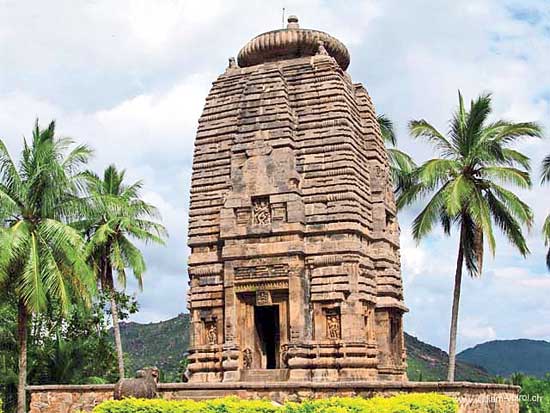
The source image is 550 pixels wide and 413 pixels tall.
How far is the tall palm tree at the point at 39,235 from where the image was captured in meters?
19.5

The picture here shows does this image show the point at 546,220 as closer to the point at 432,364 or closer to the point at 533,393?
the point at 533,393

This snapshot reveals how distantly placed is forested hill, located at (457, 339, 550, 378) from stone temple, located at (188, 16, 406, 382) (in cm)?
10258

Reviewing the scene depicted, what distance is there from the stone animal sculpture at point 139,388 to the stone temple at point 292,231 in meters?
4.66

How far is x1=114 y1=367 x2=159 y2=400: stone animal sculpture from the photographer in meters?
15.3

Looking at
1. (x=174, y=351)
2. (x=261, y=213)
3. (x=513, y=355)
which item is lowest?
(x=174, y=351)

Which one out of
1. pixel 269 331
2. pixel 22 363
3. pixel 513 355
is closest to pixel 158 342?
pixel 269 331

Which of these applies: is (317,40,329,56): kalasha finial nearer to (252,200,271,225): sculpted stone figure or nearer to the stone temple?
the stone temple

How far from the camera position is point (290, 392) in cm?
1658

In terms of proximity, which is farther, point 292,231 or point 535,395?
point 535,395

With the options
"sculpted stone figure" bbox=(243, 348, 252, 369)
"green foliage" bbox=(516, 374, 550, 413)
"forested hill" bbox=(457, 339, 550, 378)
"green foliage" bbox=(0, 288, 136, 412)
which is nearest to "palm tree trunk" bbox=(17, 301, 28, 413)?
"green foliage" bbox=(0, 288, 136, 412)

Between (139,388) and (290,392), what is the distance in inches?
124

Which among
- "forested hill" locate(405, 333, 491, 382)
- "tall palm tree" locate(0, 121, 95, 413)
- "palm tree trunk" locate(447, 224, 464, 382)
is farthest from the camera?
"forested hill" locate(405, 333, 491, 382)

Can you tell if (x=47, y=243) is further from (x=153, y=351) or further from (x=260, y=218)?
(x=153, y=351)

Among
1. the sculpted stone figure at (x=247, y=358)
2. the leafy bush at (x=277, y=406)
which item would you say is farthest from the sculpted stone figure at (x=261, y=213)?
the leafy bush at (x=277, y=406)
